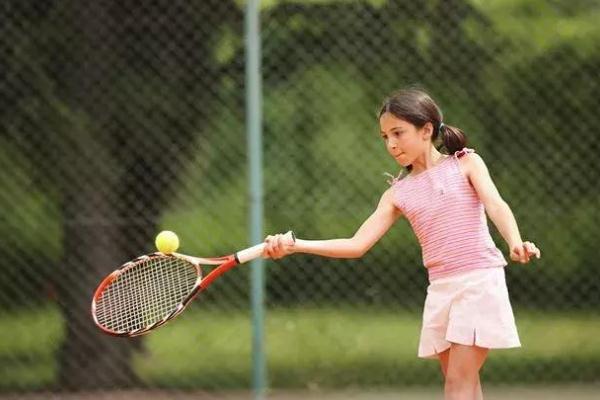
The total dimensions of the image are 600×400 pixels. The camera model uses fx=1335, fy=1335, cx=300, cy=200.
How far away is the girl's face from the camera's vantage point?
397cm

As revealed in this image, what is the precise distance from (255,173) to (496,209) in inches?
64.5

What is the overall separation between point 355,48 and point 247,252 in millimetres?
2037

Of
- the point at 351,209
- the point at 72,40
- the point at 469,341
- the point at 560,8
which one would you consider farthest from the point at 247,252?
the point at 560,8

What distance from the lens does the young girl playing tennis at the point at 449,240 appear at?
385 cm

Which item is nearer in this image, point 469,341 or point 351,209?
point 469,341

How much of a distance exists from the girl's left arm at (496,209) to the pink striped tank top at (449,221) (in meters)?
0.03

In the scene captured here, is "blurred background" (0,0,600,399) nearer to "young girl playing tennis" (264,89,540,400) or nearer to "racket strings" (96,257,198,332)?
"racket strings" (96,257,198,332)

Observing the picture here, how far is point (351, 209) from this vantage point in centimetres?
576

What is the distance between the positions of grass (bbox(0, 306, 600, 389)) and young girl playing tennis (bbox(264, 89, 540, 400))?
179 centimetres

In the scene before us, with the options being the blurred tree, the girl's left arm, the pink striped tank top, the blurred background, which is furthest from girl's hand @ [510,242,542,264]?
the blurred tree

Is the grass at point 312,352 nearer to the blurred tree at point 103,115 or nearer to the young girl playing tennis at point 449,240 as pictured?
the blurred tree at point 103,115

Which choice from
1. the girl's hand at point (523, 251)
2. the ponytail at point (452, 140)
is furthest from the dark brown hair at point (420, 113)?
the girl's hand at point (523, 251)

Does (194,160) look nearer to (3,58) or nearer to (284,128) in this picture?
(284,128)

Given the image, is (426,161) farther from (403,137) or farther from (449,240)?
(449,240)
